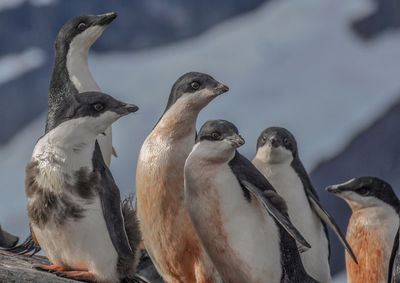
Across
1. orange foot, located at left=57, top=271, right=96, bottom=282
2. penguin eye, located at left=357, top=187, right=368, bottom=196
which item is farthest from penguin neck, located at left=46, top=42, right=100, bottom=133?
penguin eye, located at left=357, top=187, right=368, bottom=196

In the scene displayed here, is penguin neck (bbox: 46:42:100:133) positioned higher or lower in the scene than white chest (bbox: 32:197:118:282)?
higher

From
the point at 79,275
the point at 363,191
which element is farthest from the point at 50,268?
the point at 363,191

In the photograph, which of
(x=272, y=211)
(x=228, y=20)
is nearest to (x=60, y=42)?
(x=272, y=211)

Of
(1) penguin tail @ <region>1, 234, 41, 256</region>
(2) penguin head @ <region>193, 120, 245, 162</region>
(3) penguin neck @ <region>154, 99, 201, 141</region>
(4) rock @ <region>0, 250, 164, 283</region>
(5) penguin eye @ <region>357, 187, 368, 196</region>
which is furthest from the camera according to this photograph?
(5) penguin eye @ <region>357, 187, 368, 196</region>

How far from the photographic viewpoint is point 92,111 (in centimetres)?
244

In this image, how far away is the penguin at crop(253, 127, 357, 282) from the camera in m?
3.12

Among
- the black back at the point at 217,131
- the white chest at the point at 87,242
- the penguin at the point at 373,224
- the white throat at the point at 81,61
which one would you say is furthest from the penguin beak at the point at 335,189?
the white chest at the point at 87,242

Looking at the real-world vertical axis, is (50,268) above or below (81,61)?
below

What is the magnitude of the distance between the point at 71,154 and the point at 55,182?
118mm

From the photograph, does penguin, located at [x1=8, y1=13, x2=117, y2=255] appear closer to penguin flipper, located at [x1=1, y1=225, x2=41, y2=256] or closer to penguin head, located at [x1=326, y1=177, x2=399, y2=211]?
penguin flipper, located at [x1=1, y1=225, x2=41, y2=256]

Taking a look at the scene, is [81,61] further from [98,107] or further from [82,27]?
[98,107]

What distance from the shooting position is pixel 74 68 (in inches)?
133

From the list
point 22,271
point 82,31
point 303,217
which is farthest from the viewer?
point 82,31

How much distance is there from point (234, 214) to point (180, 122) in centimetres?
54
